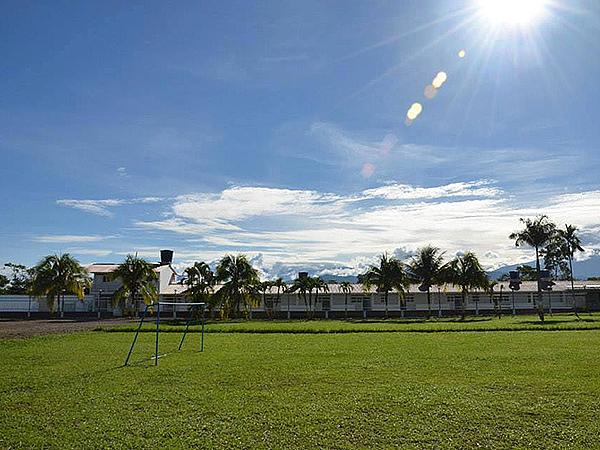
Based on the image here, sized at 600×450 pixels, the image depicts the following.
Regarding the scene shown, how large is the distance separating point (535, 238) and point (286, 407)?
4681 cm

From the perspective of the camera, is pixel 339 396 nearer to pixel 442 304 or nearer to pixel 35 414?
pixel 35 414

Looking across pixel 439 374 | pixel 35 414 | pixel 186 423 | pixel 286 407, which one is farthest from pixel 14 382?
pixel 439 374

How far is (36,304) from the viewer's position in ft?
202

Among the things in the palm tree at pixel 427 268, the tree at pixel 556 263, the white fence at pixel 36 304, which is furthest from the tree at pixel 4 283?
the tree at pixel 556 263

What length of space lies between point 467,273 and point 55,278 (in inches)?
1682

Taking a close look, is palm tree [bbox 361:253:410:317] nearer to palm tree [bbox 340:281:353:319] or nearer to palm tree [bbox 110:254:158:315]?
palm tree [bbox 340:281:353:319]

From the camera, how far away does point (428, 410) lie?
990 centimetres

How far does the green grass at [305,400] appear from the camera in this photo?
8258 millimetres

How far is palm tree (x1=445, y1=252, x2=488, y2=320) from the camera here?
56.3m

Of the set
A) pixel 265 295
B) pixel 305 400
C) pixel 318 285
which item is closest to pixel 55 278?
pixel 265 295

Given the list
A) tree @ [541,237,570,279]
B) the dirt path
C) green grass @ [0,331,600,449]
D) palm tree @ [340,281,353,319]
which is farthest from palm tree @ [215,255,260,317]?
tree @ [541,237,570,279]

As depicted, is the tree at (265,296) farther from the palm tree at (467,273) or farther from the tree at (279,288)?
the palm tree at (467,273)

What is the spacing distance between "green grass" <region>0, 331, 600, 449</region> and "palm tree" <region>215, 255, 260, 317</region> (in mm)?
31845

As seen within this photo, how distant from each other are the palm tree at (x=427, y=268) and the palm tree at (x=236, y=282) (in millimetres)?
18061
